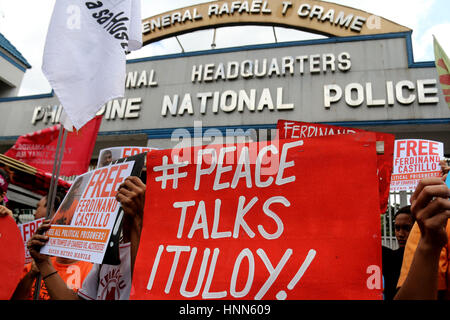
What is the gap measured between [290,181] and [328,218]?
211 millimetres

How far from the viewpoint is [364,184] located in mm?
1207

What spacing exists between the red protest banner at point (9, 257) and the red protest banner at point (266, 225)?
1.04 m

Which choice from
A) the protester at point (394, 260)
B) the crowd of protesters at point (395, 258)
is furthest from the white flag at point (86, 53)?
the protester at point (394, 260)

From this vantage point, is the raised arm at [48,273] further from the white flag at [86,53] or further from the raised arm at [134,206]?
the white flag at [86,53]

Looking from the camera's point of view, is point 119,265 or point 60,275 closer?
point 119,265

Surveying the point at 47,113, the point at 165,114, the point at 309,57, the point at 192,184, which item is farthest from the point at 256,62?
the point at 192,184

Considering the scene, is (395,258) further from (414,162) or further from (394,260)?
(414,162)

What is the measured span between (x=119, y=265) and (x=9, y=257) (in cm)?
71

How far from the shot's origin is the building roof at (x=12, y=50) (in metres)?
12.8

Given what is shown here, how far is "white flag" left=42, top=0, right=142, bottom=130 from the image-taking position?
7.44 ft

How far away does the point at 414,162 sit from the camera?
476 centimetres

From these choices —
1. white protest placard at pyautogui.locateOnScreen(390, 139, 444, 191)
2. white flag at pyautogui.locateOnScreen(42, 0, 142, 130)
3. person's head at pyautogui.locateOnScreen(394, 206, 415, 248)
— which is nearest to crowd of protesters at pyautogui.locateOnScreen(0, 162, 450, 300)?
person's head at pyautogui.locateOnScreen(394, 206, 415, 248)

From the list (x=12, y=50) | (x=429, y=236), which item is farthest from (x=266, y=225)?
(x=12, y=50)

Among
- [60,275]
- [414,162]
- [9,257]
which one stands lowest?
[60,275]
